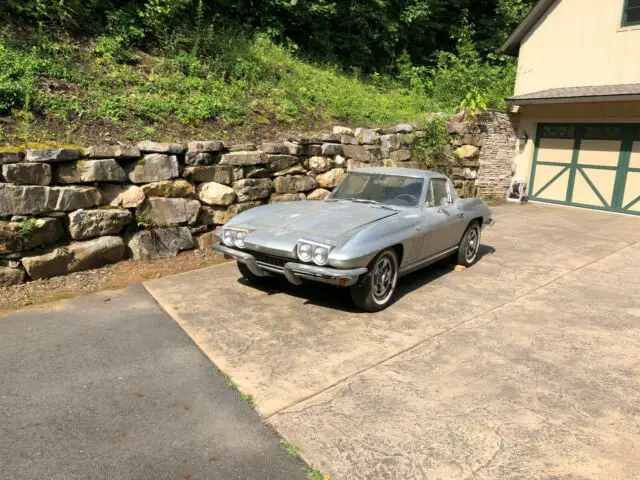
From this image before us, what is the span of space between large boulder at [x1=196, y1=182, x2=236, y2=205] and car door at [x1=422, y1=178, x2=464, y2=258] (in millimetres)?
2927

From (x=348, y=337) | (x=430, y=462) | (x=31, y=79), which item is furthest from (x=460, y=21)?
(x=430, y=462)

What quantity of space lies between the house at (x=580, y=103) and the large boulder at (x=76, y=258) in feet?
35.3

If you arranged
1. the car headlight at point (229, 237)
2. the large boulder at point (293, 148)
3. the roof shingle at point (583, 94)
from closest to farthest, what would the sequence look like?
the car headlight at point (229, 237) < the large boulder at point (293, 148) < the roof shingle at point (583, 94)

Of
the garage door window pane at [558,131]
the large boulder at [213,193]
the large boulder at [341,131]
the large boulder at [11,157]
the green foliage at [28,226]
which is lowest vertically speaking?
the green foliage at [28,226]

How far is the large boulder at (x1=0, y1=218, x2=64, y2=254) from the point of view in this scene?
16.8ft

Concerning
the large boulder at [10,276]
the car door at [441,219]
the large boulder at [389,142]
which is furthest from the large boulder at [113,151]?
the large boulder at [389,142]

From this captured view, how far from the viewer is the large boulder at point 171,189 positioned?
6.27m

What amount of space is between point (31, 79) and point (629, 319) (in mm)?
7949

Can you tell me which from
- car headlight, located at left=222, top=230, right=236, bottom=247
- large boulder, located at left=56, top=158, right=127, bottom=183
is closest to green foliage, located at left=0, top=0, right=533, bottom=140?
large boulder, located at left=56, top=158, right=127, bottom=183

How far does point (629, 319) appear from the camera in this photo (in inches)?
195

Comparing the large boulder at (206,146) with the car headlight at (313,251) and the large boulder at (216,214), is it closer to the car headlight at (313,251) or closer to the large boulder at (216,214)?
the large boulder at (216,214)

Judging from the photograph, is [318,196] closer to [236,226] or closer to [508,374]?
[236,226]

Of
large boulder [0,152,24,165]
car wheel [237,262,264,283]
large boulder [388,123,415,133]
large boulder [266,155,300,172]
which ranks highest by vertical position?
large boulder [388,123,415,133]

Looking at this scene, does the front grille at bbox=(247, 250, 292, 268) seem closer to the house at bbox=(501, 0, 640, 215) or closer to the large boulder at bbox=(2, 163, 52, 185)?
the large boulder at bbox=(2, 163, 52, 185)
